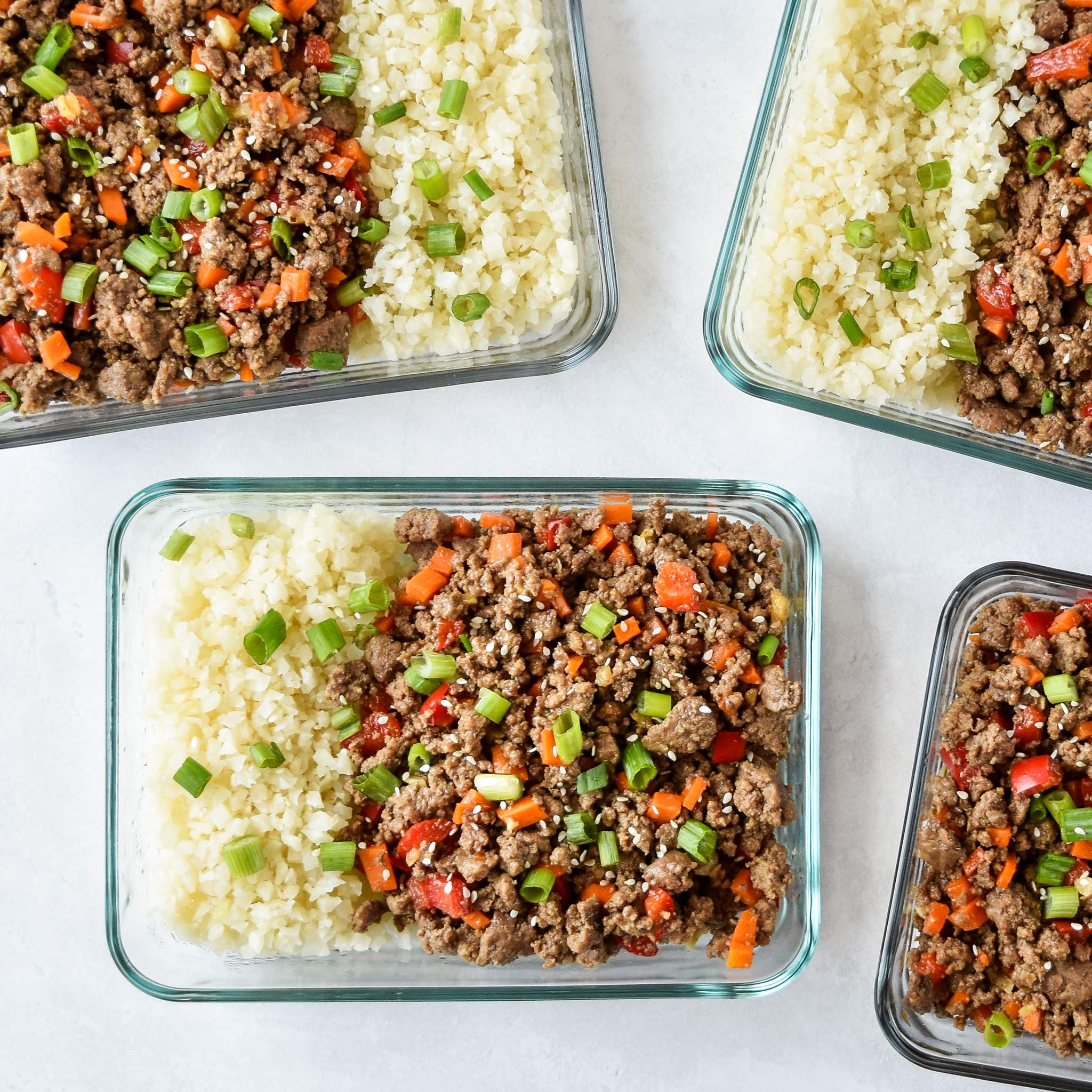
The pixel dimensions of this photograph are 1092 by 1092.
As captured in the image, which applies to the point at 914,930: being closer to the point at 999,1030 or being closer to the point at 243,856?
the point at 999,1030

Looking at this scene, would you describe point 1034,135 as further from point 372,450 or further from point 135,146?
point 135,146

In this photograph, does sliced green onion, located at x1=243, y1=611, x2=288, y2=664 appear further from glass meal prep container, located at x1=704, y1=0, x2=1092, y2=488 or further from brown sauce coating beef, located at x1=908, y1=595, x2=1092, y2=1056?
brown sauce coating beef, located at x1=908, y1=595, x2=1092, y2=1056

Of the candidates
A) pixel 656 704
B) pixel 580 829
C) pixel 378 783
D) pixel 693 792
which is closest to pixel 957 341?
pixel 656 704

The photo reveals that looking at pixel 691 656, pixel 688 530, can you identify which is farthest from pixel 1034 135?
pixel 691 656

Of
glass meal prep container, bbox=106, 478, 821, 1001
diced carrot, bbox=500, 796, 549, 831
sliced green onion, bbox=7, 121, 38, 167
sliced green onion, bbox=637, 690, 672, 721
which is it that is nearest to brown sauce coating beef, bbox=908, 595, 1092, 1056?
glass meal prep container, bbox=106, 478, 821, 1001

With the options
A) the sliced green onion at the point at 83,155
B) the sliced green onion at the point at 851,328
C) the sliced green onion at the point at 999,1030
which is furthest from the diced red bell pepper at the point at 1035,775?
the sliced green onion at the point at 83,155

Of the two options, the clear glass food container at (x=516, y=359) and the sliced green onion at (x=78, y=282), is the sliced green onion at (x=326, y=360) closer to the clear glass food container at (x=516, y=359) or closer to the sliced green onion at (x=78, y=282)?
the clear glass food container at (x=516, y=359)

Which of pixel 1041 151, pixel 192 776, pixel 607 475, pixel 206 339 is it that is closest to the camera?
pixel 192 776

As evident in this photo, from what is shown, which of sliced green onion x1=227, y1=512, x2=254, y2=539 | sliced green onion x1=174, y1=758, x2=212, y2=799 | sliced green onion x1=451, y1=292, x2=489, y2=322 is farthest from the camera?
sliced green onion x1=451, y1=292, x2=489, y2=322
